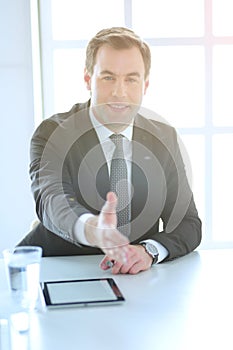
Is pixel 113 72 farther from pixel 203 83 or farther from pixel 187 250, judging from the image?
pixel 203 83

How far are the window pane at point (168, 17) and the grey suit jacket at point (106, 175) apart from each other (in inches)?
51.9

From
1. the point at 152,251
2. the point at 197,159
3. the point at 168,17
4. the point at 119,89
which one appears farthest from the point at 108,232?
the point at 168,17

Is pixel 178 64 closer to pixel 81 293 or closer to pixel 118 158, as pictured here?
pixel 118 158

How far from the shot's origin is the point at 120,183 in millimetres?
1998

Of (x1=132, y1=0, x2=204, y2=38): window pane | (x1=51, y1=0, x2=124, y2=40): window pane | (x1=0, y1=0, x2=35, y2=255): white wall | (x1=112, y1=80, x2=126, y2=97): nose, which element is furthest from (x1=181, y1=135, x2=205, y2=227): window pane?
(x1=112, y1=80, x2=126, y2=97): nose

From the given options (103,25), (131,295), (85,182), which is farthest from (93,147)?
(103,25)

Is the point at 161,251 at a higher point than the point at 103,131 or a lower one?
lower

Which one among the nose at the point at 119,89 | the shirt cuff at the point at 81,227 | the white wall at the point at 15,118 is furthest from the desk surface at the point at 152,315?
the white wall at the point at 15,118

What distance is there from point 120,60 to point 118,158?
12.9 inches

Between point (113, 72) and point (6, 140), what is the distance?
4.38 ft

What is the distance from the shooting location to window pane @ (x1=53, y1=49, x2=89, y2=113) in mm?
3275

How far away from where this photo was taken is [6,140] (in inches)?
124

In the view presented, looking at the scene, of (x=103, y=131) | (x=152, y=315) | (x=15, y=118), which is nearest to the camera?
(x=152, y=315)

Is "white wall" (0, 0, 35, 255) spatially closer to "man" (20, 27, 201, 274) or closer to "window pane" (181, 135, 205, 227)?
"window pane" (181, 135, 205, 227)
